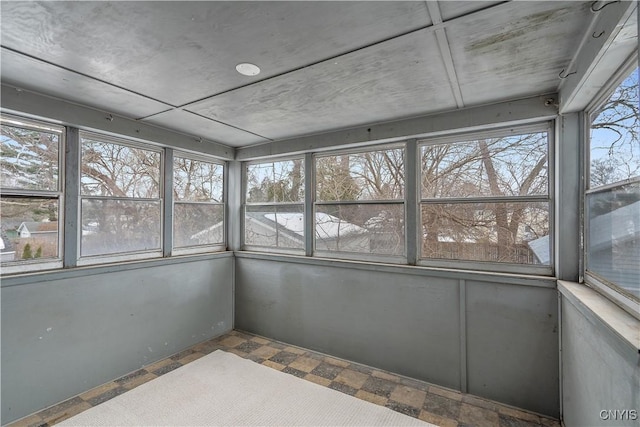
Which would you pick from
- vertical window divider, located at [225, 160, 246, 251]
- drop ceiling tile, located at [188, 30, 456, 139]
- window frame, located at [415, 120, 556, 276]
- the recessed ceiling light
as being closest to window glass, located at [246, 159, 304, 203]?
vertical window divider, located at [225, 160, 246, 251]

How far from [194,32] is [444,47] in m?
1.33

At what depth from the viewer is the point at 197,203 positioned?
3604 millimetres

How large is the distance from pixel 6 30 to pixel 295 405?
2929mm

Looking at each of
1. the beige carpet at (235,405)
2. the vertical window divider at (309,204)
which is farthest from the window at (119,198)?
the vertical window divider at (309,204)

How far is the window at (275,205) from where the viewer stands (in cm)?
355

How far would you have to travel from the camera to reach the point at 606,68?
146cm

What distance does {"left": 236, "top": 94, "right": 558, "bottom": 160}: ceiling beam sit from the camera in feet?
7.24

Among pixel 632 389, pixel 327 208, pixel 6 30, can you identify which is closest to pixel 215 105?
pixel 6 30

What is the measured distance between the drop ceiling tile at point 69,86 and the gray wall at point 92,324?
142 centimetres

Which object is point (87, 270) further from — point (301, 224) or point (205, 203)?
point (301, 224)

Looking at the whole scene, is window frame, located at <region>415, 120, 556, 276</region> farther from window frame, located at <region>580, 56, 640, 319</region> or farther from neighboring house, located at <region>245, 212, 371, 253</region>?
neighboring house, located at <region>245, 212, 371, 253</region>

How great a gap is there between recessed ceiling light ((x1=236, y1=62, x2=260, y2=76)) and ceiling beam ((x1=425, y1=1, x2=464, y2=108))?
3.38ft

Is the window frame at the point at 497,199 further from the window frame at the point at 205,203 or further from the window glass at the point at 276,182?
the window frame at the point at 205,203

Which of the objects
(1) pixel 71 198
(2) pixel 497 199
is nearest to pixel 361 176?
(2) pixel 497 199
